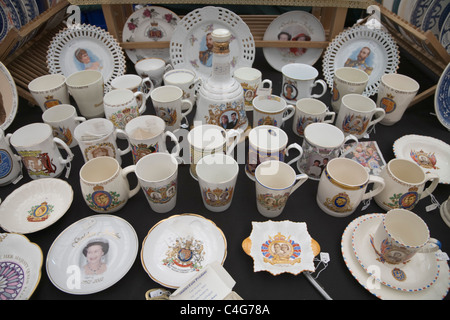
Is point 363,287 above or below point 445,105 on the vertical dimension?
below

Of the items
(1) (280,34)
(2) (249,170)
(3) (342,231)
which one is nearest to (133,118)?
Answer: (2) (249,170)

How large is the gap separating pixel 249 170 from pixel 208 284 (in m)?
0.48

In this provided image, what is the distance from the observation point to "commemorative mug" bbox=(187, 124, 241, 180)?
1050 mm

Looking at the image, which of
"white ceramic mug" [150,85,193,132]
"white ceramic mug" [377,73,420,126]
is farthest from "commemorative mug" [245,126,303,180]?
"white ceramic mug" [377,73,420,126]

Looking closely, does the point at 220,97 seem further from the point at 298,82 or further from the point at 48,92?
the point at 48,92

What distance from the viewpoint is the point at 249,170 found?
1.17 meters

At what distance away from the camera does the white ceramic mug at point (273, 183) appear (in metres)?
0.96

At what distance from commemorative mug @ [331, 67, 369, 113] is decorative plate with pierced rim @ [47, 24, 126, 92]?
3.55 ft

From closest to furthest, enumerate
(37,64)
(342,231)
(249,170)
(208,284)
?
(208,284)
(342,231)
(249,170)
(37,64)

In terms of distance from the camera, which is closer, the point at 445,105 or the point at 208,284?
the point at 208,284

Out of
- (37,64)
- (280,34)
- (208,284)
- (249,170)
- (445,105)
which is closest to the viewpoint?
(208,284)

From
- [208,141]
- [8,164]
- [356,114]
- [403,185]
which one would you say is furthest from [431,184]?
[8,164]
